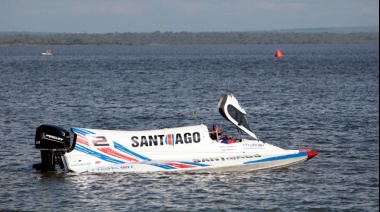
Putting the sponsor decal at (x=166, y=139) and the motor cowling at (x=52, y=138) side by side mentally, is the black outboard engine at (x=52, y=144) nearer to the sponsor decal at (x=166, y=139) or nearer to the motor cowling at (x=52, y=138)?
the motor cowling at (x=52, y=138)

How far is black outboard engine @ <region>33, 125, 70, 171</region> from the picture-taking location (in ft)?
102

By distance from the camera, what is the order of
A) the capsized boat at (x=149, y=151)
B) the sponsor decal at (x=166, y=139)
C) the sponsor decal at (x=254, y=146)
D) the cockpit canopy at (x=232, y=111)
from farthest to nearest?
1. the cockpit canopy at (x=232, y=111)
2. the sponsor decal at (x=254, y=146)
3. the sponsor decal at (x=166, y=139)
4. the capsized boat at (x=149, y=151)

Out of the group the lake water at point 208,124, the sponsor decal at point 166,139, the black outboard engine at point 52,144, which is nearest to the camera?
the lake water at point 208,124

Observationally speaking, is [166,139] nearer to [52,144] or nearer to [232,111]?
[232,111]

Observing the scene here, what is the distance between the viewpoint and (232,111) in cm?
3231

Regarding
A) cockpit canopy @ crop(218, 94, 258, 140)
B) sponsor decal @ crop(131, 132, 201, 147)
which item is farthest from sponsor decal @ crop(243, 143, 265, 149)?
sponsor decal @ crop(131, 132, 201, 147)

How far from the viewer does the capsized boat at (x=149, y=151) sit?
3083cm

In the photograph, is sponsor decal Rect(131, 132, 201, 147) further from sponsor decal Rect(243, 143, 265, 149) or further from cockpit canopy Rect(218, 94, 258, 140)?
sponsor decal Rect(243, 143, 265, 149)

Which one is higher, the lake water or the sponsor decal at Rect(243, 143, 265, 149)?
the sponsor decal at Rect(243, 143, 265, 149)

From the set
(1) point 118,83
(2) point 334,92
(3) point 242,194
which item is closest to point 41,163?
(3) point 242,194

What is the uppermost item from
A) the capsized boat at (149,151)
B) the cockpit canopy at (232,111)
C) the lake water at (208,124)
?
the cockpit canopy at (232,111)

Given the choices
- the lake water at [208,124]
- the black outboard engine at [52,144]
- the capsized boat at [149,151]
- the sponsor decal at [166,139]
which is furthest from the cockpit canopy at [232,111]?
the black outboard engine at [52,144]

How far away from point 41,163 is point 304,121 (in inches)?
755

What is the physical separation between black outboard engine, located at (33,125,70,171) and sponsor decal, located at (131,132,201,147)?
253cm
